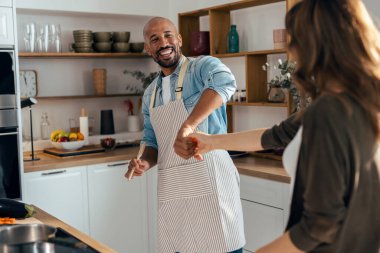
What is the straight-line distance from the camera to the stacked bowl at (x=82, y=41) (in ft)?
14.5

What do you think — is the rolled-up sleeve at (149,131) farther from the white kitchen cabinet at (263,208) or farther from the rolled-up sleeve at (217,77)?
the white kitchen cabinet at (263,208)

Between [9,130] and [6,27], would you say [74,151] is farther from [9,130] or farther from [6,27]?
→ [6,27]

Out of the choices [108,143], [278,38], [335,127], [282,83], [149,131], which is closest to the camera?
[335,127]

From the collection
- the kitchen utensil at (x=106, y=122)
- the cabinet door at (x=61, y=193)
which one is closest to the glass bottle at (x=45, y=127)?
the kitchen utensil at (x=106, y=122)

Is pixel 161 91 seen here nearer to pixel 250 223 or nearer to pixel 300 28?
pixel 250 223

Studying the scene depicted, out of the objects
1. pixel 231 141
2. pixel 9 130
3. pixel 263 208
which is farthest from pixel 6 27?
pixel 231 141

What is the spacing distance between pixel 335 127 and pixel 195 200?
1.55m

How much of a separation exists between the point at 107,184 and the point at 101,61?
1239mm

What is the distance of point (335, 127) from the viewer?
109cm

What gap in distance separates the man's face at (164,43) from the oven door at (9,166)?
144cm

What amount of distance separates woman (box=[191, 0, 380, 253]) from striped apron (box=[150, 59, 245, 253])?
1.35 m

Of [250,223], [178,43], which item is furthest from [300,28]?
[250,223]

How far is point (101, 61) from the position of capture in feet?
15.8

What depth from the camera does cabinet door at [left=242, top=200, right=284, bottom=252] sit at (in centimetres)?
336
